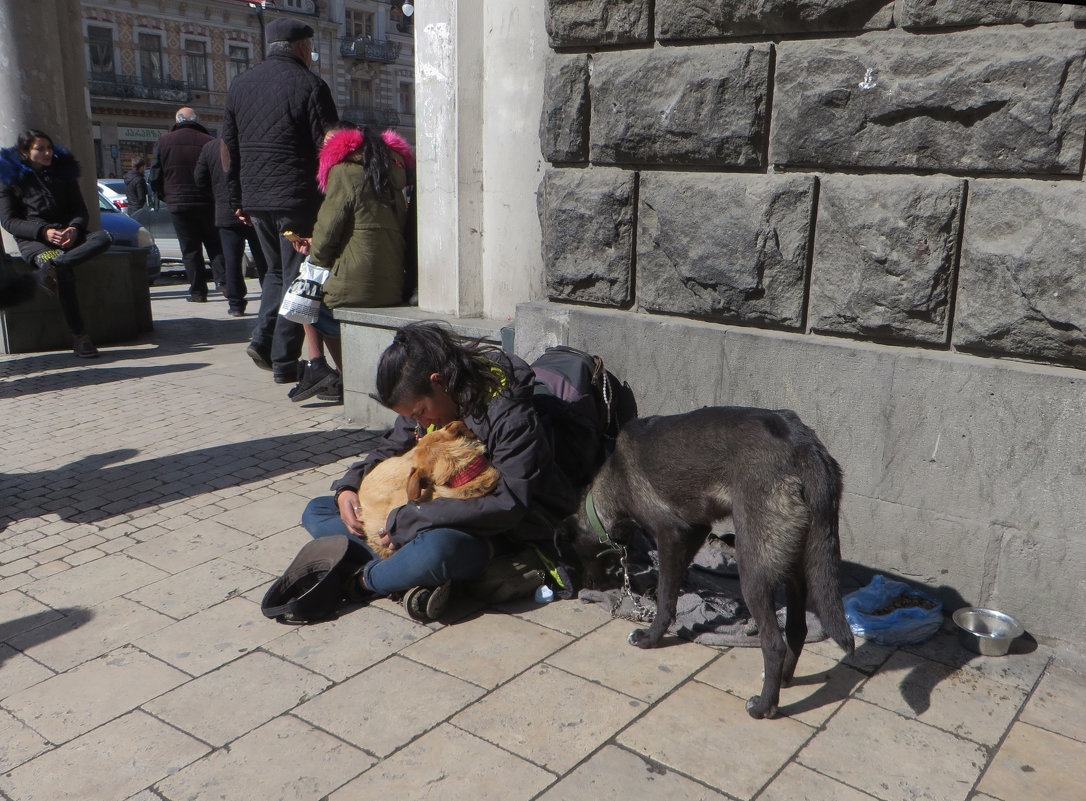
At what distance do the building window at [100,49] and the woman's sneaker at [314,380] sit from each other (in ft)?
146

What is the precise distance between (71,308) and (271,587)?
19.3ft

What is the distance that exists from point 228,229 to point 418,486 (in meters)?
7.68

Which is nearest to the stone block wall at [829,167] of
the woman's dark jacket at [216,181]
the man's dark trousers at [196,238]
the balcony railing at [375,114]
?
the woman's dark jacket at [216,181]

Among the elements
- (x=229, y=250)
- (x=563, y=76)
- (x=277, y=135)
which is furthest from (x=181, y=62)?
(x=563, y=76)

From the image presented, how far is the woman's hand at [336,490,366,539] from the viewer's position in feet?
12.4

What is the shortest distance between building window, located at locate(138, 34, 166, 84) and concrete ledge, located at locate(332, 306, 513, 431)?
4602cm

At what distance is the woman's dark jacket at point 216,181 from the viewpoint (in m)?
9.90

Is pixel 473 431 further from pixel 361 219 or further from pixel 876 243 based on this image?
pixel 361 219

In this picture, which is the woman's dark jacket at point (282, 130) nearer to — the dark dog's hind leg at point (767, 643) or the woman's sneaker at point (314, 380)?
the woman's sneaker at point (314, 380)

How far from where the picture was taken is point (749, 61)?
12.3ft

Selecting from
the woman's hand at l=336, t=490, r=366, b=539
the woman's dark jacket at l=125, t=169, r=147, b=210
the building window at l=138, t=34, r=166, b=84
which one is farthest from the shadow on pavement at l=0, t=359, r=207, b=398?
the building window at l=138, t=34, r=166, b=84

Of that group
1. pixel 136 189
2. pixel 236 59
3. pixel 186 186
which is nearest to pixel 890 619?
pixel 186 186

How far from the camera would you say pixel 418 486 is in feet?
11.6

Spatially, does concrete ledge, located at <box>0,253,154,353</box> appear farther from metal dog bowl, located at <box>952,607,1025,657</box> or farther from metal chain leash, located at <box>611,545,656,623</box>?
metal dog bowl, located at <box>952,607,1025,657</box>
